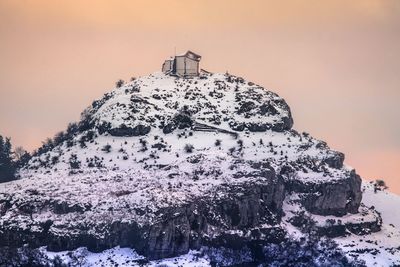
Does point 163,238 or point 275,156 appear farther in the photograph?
point 275,156

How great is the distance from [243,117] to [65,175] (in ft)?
127

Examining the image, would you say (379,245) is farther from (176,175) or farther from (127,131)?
(127,131)

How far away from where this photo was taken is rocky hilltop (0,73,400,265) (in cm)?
12888

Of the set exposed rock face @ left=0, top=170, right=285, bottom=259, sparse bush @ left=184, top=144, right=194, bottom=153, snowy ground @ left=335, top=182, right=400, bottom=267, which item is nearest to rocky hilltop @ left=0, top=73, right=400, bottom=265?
exposed rock face @ left=0, top=170, right=285, bottom=259

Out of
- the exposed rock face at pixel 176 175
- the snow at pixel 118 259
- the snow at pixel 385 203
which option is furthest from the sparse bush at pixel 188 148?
the snow at pixel 385 203

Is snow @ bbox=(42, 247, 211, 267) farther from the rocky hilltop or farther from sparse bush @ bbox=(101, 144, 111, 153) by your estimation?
sparse bush @ bbox=(101, 144, 111, 153)

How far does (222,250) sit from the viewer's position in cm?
13162

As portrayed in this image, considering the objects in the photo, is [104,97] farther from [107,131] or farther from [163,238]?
[163,238]

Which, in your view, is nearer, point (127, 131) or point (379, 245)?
point (379, 245)

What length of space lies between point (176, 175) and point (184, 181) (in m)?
2.86

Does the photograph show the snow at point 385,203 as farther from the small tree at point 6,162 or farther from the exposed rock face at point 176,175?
the small tree at point 6,162

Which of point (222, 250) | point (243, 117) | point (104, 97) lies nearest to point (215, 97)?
point (243, 117)

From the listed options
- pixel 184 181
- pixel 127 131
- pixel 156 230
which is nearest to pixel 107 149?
pixel 127 131

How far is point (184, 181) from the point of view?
458 feet
